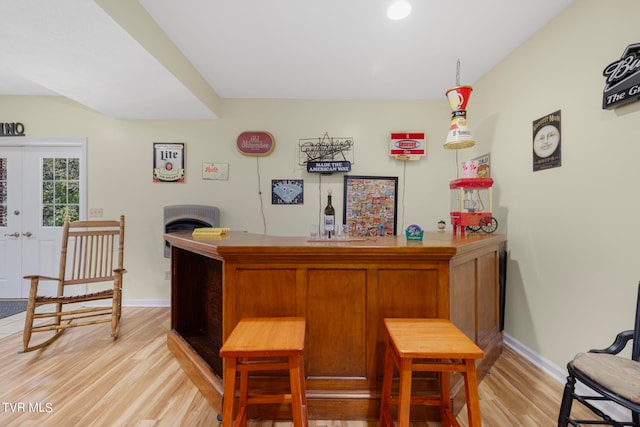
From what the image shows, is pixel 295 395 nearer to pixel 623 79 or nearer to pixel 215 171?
pixel 623 79

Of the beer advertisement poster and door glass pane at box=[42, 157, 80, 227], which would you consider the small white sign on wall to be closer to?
the beer advertisement poster

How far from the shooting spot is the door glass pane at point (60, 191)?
364 centimetres

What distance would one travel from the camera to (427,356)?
1.14 m

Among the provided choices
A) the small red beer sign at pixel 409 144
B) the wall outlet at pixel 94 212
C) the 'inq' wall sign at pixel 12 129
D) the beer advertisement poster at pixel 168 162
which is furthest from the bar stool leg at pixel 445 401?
the 'inq' wall sign at pixel 12 129

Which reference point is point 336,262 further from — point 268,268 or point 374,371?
point 374,371

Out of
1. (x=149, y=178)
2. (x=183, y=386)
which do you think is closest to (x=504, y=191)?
(x=183, y=386)

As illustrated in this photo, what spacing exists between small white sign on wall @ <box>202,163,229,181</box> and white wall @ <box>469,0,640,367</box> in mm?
3182

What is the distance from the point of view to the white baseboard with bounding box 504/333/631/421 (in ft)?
5.37

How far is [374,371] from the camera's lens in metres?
1.64

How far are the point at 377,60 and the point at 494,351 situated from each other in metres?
2.85

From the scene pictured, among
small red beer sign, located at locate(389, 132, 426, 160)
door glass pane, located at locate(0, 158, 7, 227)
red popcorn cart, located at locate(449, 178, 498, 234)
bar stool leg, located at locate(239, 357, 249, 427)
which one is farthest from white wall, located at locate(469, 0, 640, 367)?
door glass pane, located at locate(0, 158, 7, 227)

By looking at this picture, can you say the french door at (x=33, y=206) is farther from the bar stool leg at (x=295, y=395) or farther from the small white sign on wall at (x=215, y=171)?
the bar stool leg at (x=295, y=395)

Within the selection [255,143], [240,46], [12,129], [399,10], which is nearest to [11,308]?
[12,129]

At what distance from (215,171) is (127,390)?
246 cm
